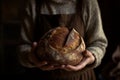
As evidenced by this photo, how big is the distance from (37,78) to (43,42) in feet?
0.81

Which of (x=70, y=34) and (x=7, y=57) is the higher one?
(x=70, y=34)

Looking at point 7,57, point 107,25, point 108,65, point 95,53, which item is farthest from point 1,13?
point 95,53

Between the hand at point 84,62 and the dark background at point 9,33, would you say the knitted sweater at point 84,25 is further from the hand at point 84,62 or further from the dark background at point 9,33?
the dark background at point 9,33

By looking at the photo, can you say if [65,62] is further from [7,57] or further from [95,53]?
[7,57]

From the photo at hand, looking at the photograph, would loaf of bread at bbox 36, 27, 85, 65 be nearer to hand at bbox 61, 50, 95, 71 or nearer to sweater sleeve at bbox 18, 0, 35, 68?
hand at bbox 61, 50, 95, 71

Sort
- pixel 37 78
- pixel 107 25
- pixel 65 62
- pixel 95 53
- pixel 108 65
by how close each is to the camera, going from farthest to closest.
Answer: pixel 107 25 < pixel 108 65 < pixel 37 78 < pixel 95 53 < pixel 65 62

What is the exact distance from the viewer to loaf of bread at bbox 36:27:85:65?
94 centimetres

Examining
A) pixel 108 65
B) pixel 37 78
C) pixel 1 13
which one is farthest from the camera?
pixel 1 13

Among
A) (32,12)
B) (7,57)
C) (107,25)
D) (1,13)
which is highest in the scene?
(32,12)

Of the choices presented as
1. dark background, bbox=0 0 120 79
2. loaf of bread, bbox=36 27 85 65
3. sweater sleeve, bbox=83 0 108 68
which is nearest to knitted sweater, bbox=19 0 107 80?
sweater sleeve, bbox=83 0 108 68

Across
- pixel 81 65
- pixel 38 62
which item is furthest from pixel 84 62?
pixel 38 62

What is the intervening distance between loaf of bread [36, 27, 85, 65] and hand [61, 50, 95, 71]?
0.7 inches

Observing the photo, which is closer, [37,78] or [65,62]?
[65,62]

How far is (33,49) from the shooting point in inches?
39.9
